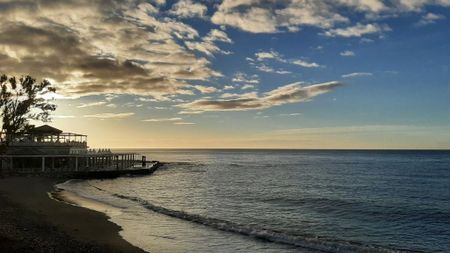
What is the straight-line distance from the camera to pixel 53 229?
19.1m

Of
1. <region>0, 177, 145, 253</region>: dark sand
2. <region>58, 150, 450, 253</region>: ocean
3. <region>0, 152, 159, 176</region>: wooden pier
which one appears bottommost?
<region>58, 150, 450, 253</region>: ocean

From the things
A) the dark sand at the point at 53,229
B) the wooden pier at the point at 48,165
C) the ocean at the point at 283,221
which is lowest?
the ocean at the point at 283,221

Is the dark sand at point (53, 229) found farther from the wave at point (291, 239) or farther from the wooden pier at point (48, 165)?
the wooden pier at point (48, 165)

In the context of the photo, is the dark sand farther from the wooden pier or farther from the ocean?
the wooden pier

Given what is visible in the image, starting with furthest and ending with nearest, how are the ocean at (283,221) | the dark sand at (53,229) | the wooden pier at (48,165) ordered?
1. the wooden pier at (48,165)
2. the ocean at (283,221)
3. the dark sand at (53,229)

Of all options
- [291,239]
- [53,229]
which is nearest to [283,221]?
[291,239]

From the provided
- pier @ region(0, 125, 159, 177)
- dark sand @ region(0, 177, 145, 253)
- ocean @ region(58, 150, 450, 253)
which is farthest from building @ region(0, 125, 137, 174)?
dark sand @ region(0, 177, 145, 253)

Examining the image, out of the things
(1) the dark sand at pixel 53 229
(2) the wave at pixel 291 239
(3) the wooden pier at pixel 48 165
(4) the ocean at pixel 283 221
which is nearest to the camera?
(1) the dark sand at pixel 53 229

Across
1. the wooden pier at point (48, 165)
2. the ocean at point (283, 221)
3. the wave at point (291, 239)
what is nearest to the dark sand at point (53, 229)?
the ocean at point (283, 221)

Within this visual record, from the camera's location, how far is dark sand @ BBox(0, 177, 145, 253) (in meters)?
15.2

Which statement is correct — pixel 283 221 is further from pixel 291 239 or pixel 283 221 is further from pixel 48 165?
pixel 48 165

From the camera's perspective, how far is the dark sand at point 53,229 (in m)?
15.2

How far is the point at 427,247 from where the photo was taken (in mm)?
21281

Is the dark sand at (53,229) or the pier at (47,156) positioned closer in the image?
the dark sand at (53,229)
